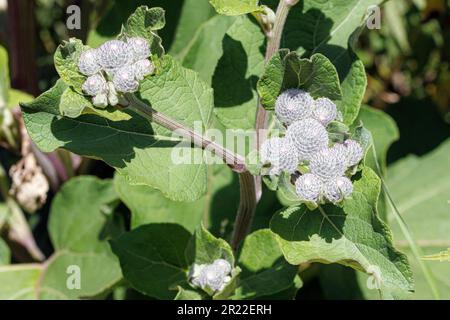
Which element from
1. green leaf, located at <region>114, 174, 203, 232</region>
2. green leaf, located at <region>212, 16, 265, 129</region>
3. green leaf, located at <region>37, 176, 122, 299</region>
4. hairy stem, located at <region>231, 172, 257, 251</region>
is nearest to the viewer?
hairy stem, located at <region>231, 172, 257, 251</region>

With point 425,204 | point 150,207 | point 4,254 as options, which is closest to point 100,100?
point 150,207

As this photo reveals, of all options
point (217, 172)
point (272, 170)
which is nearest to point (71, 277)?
point (217, 172)

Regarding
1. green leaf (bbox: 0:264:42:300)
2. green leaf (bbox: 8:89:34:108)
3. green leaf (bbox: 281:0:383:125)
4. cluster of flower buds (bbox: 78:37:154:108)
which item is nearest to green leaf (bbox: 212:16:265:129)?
green leaf (bbox: 281:0:383:125)

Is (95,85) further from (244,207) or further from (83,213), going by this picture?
(83,213)

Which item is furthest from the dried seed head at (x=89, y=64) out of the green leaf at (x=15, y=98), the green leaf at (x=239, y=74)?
the green leaf at (x=15, y=98)

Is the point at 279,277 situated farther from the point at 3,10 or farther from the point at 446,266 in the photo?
the point at 3,10

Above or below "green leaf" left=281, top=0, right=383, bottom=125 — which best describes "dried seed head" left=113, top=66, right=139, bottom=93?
above

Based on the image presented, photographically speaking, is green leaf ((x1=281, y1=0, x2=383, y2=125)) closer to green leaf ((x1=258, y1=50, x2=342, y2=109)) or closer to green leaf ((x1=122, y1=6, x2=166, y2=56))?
green leaf ((x1=258, y1=50, x2=342, y2=109))
